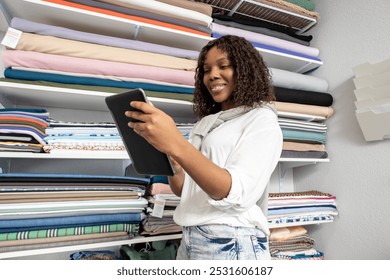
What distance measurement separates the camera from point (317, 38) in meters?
1.66

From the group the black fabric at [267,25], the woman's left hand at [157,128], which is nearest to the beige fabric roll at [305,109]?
the black fabric at [267,25]

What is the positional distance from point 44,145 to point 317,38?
5.16 feet

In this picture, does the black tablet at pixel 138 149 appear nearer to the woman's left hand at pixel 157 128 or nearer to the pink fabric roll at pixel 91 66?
the woman's left hand at pixel 157 128

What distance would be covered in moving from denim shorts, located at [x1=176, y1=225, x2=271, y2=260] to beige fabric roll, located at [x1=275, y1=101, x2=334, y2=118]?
85 cm

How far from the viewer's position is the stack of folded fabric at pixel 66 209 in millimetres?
897

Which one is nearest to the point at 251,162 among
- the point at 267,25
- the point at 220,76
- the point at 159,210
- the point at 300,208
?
the point at 220,76

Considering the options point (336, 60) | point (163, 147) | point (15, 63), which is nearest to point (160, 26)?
point (15, 63)

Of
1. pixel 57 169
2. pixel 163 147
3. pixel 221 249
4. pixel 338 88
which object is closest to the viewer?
pixel 163 147

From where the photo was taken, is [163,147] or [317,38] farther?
[317,38]

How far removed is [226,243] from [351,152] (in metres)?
1.05

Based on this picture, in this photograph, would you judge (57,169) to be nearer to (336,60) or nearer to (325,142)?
(325,142)

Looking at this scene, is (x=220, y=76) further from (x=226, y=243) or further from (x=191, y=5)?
(x=191, y=5)

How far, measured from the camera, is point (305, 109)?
1479mm

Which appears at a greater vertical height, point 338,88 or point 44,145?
point 338,88
